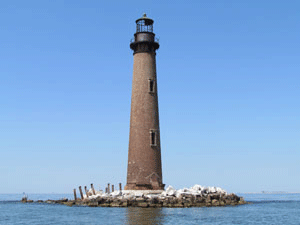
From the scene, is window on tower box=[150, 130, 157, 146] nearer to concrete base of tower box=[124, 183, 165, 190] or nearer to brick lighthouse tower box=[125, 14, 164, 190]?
brick lighthouse tower box=[125, 14, 164, 190]

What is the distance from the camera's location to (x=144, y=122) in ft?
116

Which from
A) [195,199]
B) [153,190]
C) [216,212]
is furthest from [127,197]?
[216,212]

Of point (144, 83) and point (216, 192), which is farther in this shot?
point (216, 192)

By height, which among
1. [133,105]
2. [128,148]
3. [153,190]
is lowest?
[153,190]

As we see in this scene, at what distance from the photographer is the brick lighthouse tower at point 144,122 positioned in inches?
1373

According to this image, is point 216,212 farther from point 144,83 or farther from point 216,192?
point 144,83

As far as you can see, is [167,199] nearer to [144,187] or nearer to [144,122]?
[144,187]

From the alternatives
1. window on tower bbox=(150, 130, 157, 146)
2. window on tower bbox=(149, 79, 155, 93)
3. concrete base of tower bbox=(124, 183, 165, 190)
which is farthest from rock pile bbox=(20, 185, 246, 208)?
window on tower bbox=(149, 79, 155, 93)

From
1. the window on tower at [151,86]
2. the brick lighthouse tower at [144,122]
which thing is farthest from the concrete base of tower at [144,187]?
the window on tower at [151,86]

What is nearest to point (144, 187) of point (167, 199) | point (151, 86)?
point (167, 199)

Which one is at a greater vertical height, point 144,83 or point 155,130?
point 144,83

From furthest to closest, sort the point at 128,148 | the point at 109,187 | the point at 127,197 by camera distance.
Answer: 1. the point at 109,187
2. the point at 128,148
3. the point at 127,197

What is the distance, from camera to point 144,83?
117 ft

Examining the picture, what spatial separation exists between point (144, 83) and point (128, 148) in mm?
5892
